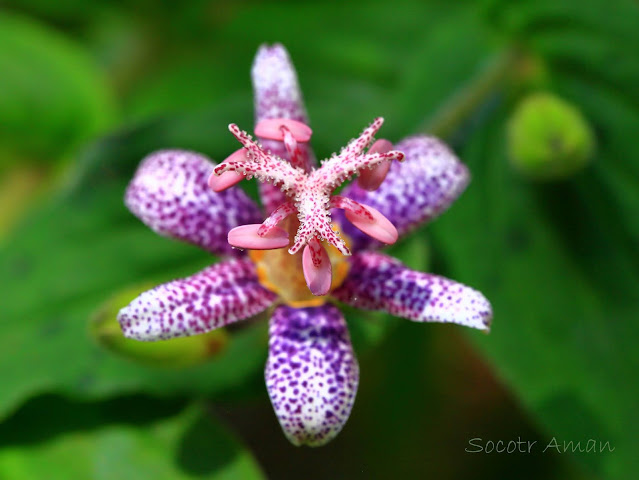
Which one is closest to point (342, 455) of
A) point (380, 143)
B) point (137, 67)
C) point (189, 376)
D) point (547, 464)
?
point (547, 464)

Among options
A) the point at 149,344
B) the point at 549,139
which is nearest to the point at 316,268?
the point at 149,344

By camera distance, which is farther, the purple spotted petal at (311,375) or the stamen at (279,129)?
the stamen at (279,129)

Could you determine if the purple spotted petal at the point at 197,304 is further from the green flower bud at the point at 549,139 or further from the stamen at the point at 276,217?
the green flower bud at the point at 549,139

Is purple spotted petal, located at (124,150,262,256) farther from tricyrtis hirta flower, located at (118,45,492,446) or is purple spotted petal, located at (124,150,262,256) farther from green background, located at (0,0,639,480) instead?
green background, located at (0,0,639,480)

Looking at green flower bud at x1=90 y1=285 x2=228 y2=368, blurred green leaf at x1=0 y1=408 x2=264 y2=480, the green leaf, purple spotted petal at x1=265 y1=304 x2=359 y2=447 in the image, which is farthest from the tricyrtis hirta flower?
blurred green leaf at x1=0 y1=408 x2=264 y2=480

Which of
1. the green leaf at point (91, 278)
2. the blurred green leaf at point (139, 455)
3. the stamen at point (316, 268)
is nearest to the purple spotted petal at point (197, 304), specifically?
the stamen at point (316, 268)

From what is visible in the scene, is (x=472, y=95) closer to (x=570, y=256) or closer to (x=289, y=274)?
(x=570, y=256)
